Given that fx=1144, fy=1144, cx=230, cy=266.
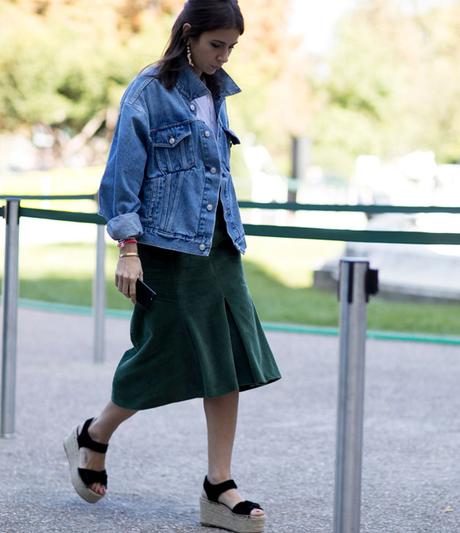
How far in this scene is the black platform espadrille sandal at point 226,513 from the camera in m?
3.49

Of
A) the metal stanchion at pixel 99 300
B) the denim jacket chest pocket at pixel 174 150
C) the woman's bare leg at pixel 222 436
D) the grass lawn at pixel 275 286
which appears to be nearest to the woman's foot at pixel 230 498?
the woman's bare leg at pixel 222 436

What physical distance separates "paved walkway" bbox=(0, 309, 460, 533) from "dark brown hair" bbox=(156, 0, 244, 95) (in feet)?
4.65

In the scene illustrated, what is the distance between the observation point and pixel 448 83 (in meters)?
31.4

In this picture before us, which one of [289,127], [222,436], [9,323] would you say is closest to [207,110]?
[222,436]

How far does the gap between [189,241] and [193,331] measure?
0.28 m

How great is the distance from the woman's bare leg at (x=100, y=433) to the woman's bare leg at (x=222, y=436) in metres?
0.30

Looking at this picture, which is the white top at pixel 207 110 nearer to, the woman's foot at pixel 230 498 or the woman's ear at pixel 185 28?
the woman's ear at pixel 185 28

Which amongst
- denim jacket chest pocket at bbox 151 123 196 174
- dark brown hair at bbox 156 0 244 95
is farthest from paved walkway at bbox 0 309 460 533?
dark brown hair at bbox 156 0 244 95

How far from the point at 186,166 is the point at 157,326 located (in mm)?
492

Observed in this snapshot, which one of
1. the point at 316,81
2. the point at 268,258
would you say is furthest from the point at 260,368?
the point at 316,81

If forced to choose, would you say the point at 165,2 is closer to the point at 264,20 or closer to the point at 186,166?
the point at 264,20

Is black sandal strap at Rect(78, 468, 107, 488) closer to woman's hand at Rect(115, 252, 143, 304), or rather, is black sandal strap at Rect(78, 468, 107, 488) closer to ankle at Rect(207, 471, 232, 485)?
ankle at Rect(207, 471, 232, 485)

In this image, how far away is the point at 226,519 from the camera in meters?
3.53

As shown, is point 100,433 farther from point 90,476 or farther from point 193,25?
point 193,25
